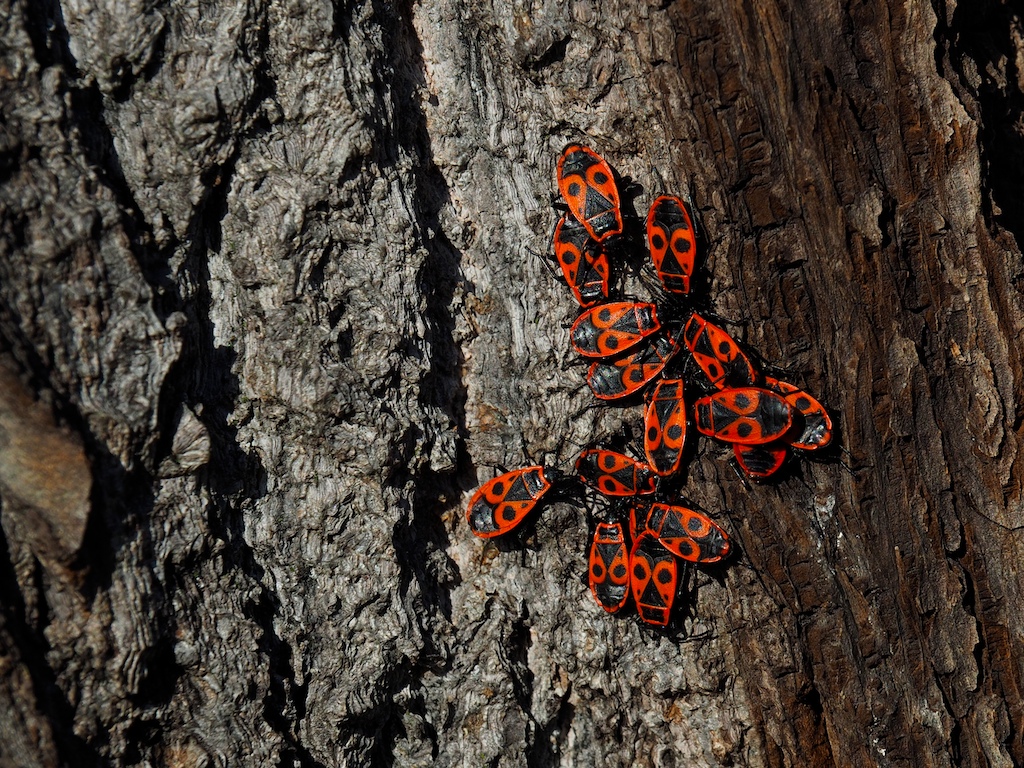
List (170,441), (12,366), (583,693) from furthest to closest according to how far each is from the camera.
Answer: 1. (583,693)
2. (170,441)
3. (12,366)

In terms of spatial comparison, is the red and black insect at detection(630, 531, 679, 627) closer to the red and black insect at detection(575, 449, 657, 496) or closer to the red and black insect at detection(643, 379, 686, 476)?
the red and black insect at detection(575, 449, 657, 496)

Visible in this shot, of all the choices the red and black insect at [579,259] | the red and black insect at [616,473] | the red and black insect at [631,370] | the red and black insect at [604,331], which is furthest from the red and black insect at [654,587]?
the red and black insect at [579,259]

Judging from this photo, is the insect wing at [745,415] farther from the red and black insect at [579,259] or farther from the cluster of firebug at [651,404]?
the red and black insect at [579,259]

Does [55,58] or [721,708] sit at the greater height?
[55,58]

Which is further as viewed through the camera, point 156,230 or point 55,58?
point 156,230

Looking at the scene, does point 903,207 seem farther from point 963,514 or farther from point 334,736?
point 334,736

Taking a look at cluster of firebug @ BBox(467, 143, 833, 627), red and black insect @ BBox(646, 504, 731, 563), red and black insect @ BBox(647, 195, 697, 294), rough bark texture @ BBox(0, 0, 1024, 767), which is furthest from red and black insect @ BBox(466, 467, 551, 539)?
red and black insect @ BBox(647, 195, 697, 294)

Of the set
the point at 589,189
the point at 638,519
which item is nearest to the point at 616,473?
the point at 638,519

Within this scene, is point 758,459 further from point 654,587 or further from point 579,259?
point 579,259

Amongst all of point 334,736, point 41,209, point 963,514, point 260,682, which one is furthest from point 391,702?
point 963,514
